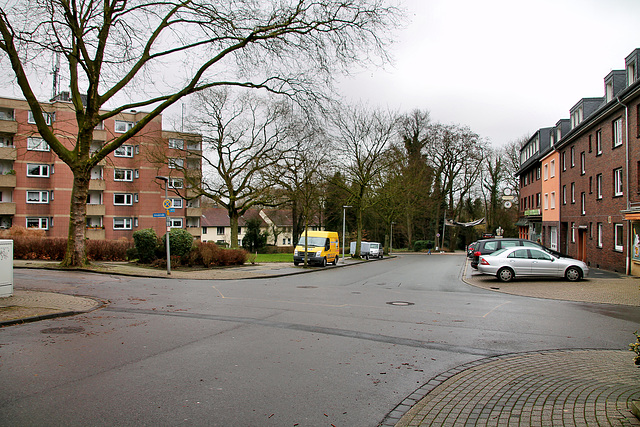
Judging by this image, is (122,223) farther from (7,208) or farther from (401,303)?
(401,303)

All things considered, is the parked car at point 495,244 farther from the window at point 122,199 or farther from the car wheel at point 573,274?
the window at point 122,199

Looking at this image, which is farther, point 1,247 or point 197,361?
point 1,247

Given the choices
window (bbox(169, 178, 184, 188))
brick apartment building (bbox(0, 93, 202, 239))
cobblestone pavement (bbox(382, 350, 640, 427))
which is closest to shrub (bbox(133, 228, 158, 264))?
brick apartment building (bbox(0, 93, 202, 239))

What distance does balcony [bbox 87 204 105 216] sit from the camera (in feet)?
155

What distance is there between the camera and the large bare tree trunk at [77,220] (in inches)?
735

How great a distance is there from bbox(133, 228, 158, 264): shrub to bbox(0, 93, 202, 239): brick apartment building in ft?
47.5

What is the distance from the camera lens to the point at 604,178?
1039 inches

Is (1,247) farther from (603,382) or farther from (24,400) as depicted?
(603,382)

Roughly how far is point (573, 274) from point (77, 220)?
68.5 feet

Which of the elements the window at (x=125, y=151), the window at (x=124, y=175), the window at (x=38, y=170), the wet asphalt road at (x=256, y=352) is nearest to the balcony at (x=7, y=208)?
the window at (x=38, y=170)

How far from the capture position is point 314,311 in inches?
418

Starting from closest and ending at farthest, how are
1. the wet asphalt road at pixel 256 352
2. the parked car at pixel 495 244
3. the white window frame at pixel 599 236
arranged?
the wet asphalt road at pixel 256 352 → the parked car at pixel 495 244 → the white window frame at pixel 599 236

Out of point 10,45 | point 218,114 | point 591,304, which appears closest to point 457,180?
point 218,114

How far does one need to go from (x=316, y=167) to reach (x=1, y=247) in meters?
29.1
